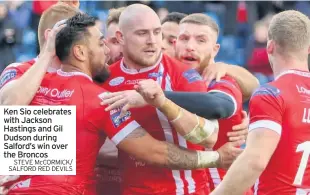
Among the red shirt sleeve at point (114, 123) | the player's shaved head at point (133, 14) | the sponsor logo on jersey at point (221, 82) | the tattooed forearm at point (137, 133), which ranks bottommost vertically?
the tattooed forearm at point (137, 133)

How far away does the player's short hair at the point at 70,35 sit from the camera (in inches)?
255

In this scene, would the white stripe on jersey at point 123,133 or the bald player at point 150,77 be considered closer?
the white stripe on jersey at point 123,133


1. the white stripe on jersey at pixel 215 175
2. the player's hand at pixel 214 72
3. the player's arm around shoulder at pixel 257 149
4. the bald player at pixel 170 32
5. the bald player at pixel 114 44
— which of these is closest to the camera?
the player's arm around shoulder at pixel 257 149

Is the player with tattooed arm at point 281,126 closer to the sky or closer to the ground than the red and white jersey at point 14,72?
closer to the ground

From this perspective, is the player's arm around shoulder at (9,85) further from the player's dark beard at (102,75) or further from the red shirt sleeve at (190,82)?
the red shirt sleeve at (190,82)

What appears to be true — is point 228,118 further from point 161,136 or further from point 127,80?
point 127,80

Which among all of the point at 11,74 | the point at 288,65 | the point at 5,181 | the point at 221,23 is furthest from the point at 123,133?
the point at 221,23

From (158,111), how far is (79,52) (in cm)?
76

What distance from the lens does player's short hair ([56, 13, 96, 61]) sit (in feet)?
21.3

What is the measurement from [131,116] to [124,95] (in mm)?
326

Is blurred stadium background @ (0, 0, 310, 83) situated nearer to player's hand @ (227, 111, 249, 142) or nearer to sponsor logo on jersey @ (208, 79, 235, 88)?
player's hand @ (227, 111, 249, 142)

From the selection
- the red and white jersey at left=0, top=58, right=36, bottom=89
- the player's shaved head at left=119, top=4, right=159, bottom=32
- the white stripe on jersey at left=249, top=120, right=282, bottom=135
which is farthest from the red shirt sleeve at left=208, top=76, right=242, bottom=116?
the red and white jersey at left=0, top=58, right=36, bottom=89
